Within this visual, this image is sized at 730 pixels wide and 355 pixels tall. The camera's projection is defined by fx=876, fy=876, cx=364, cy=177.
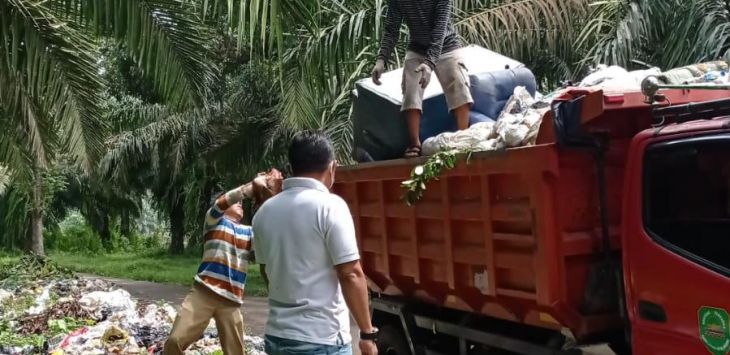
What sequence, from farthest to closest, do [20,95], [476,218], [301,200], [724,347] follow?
[20,95] → [476,218] → [301,200] → [724,347]

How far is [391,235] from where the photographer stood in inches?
240

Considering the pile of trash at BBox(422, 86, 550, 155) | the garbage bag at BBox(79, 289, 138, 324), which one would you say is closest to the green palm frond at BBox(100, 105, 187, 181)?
the garbage bag at BBox(79, 289, 138, 324)

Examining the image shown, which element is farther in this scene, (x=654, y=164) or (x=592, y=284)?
(x=592, y=284)

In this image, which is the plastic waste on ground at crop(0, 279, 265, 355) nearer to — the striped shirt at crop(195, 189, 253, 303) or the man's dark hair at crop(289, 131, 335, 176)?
the striped shirt at crop(195, 189, 253, 303)

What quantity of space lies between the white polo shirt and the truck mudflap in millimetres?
1329

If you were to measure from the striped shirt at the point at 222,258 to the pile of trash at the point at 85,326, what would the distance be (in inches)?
66.7

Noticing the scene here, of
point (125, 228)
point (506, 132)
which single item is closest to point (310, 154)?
point (506, 132)

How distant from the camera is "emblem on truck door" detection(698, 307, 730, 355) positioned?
3.49m

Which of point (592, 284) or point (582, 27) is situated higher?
point (582, 27)

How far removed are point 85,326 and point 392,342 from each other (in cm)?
420

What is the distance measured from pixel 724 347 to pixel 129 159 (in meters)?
18.4

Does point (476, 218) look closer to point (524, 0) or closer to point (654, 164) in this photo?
point (654, 164)

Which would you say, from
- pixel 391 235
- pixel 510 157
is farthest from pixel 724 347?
pixel 391 235

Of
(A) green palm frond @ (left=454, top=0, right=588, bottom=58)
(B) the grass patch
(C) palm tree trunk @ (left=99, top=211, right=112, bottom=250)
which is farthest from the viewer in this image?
(C) palm tree trunk @ (left=99, top=211, right=112, bottom=250)
